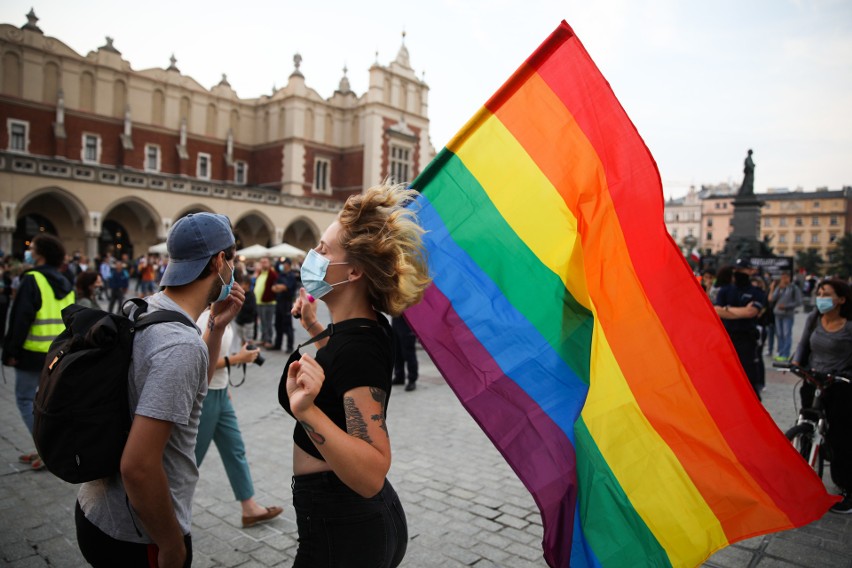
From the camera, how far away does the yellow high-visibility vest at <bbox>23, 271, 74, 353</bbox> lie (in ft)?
16.3

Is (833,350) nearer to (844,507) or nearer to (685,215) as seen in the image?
(844,507)

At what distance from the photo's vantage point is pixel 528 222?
2.66 m

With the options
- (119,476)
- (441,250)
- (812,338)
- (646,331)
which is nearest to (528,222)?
(441,250)

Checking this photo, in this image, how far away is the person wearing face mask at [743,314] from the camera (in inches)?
267

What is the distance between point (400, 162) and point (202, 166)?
1472 centimetres

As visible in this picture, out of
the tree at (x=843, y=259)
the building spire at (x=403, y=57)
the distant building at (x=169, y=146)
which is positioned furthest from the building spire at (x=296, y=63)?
the tree at (x=843, y=259)

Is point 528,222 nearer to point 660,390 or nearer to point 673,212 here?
point 660,390

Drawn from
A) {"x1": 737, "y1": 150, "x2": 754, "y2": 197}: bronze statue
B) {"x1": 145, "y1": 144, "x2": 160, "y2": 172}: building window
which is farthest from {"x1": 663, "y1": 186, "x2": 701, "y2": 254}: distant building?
{"x1": 145, "y1": 144, "x2": 160, "y2": 172}: building window

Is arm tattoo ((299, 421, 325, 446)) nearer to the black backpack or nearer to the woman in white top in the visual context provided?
the black backpack

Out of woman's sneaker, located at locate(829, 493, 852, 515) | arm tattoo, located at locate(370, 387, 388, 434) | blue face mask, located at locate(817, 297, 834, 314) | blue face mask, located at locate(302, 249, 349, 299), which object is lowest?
woman's sneaker, located at locate(829, 493, 852, 515)

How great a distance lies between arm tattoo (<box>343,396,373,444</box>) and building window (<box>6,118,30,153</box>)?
39.6 meters

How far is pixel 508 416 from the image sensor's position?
2443 millimetres

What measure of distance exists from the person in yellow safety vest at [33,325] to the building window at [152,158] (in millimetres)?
37193

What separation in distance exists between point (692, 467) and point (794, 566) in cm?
216
